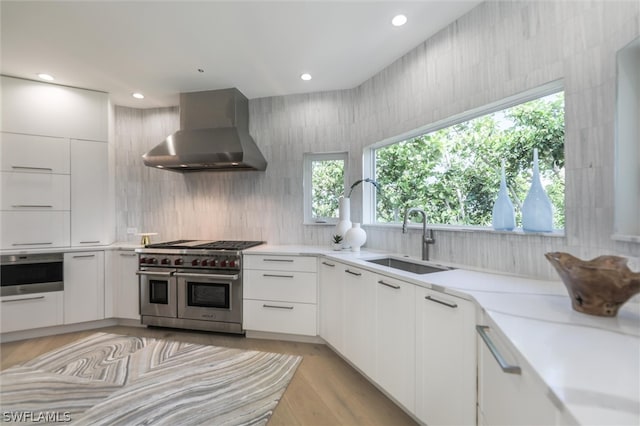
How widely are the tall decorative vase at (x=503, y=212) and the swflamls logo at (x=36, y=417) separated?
284cm

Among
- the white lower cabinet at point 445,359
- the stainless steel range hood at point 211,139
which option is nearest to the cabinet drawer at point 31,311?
the stainless steel range hood at point 211,139

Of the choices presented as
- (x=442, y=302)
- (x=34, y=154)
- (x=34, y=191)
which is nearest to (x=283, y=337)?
(x=442, y=302)

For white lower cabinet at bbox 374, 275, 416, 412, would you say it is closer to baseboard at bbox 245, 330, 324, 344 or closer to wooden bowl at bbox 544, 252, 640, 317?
wooden bowl at bbox 544, 252, 640, 317

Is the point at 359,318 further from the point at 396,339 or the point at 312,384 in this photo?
the point at 312,384

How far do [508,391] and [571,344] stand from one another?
9.4 inches

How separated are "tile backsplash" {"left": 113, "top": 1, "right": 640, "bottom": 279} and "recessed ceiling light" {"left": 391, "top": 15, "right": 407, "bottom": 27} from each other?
1.00 ft

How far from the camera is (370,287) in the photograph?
1.81 metres

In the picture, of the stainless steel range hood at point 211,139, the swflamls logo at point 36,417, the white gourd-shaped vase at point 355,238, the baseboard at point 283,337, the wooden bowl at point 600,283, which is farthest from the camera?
the stainless steel range hood at point 211,139

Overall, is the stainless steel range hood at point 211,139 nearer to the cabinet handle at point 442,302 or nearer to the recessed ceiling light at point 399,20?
the recessed ceiling light at point 399,20

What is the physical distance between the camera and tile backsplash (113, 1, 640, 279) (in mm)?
1188

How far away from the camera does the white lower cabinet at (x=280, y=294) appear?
8.04ft

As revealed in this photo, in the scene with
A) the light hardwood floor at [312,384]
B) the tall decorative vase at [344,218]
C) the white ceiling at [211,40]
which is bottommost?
the light hardwood floor at [312,384]

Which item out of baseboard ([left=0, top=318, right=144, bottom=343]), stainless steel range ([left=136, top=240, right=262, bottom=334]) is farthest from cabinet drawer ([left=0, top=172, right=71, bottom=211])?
baseboard ([left=0, top=318, right=144, bottom=343])

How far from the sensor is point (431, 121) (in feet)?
6.72
